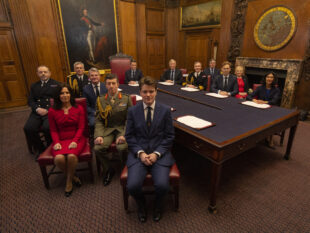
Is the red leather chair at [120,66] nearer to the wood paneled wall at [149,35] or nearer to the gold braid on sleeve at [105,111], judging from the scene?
the wood paneled wall at [149,35]

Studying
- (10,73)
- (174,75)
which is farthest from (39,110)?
(10,73)

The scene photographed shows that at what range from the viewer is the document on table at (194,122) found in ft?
6.54

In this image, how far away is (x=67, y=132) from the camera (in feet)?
7.83

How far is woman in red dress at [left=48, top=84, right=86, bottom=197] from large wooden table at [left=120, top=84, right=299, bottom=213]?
1216mm

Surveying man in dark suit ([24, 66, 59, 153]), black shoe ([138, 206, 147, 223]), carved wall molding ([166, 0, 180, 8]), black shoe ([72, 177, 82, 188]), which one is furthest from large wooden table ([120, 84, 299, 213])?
carved wall molding ([166, 0, 180, 8])

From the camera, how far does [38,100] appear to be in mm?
3244

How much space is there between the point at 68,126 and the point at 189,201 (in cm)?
173

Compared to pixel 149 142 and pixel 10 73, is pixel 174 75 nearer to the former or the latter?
pixel 149 142

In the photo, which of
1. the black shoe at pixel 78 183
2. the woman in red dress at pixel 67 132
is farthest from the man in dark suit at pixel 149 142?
the black shoe at pixel 78 183

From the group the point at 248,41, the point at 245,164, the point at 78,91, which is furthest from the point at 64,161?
the point at 248,41

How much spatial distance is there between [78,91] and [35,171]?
1.60 meters

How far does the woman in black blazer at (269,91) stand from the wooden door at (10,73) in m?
6.15

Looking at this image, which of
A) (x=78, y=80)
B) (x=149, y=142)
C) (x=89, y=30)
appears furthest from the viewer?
(x=89, y=30)

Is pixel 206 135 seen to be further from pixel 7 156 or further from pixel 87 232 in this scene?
pixel 7 156
